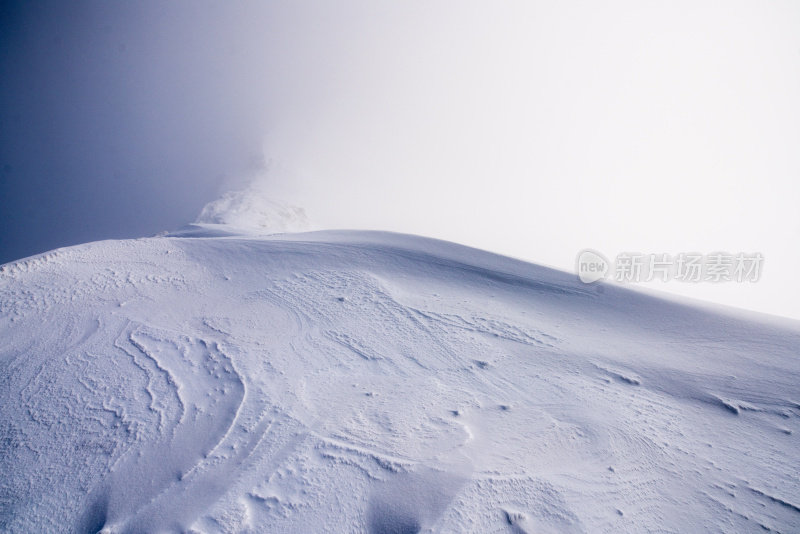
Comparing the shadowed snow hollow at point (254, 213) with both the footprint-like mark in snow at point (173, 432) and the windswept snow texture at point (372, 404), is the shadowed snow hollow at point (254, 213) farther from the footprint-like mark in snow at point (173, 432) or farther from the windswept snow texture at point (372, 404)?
the footprint-like mark in snow at point (173, 432)

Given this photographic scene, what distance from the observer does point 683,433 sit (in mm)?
1082

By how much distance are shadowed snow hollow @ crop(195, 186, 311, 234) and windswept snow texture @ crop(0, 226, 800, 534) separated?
4.90 meters

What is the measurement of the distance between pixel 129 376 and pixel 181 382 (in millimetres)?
176

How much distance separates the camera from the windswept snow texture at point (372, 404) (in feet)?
2.78

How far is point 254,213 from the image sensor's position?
7.18m

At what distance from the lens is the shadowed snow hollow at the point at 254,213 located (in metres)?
6.64

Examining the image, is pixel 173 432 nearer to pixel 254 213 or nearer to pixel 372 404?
pixel 372 404

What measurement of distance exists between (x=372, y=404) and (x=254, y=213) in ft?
22.3

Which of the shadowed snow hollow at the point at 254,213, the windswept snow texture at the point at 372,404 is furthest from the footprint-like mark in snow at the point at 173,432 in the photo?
the shadowed snow hollow at the point at 254,213

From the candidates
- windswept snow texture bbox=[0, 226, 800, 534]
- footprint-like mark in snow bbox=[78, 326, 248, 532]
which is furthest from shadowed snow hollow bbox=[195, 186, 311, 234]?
footprint-like mark in snow bbox=[78, 326, 248, 532]

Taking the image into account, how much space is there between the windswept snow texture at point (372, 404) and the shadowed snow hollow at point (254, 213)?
4.90m

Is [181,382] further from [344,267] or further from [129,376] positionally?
[344,267]

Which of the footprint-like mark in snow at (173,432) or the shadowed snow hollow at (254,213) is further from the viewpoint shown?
the shadowed snow hollow at (254,213)

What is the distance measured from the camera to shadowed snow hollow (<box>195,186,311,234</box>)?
262 inches
